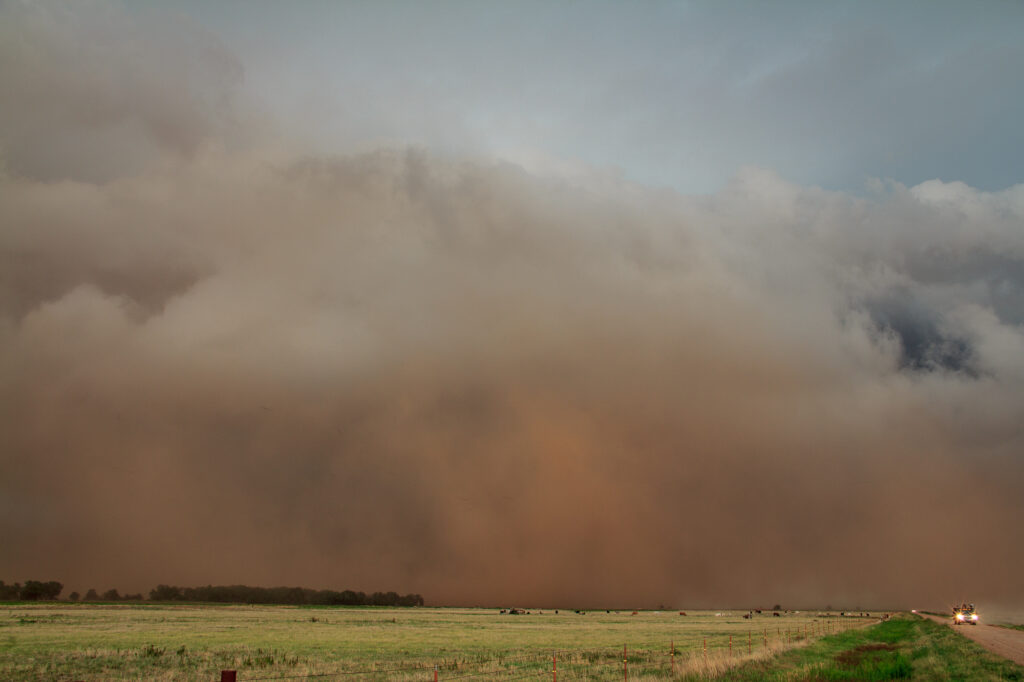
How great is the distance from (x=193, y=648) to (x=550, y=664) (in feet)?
89.9

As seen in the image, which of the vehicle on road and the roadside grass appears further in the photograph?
the vehicle on road

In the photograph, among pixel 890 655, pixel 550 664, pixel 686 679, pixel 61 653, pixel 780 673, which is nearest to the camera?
pixel 686 679

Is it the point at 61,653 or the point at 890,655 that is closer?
the point at 61,653

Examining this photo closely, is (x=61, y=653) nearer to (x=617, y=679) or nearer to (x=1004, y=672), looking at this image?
(x=617, y=679)

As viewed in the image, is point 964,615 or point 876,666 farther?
point 964,615

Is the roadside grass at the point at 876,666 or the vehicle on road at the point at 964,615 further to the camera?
the vehicle on road at the point at 964,615

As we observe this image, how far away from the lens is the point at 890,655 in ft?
154

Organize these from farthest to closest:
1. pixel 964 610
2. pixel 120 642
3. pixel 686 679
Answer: pixel 964 610
pixel 120 642
pixel 686 679

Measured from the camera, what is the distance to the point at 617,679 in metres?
31.9

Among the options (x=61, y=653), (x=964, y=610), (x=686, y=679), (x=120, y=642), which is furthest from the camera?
(x=964, y=610)

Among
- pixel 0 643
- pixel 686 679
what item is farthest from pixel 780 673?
pixel 0 643

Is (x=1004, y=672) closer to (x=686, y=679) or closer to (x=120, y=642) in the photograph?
(x=686, y=679)

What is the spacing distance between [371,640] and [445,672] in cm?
3024

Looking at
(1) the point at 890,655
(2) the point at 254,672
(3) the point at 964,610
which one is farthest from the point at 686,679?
(3) the point at 964,610
